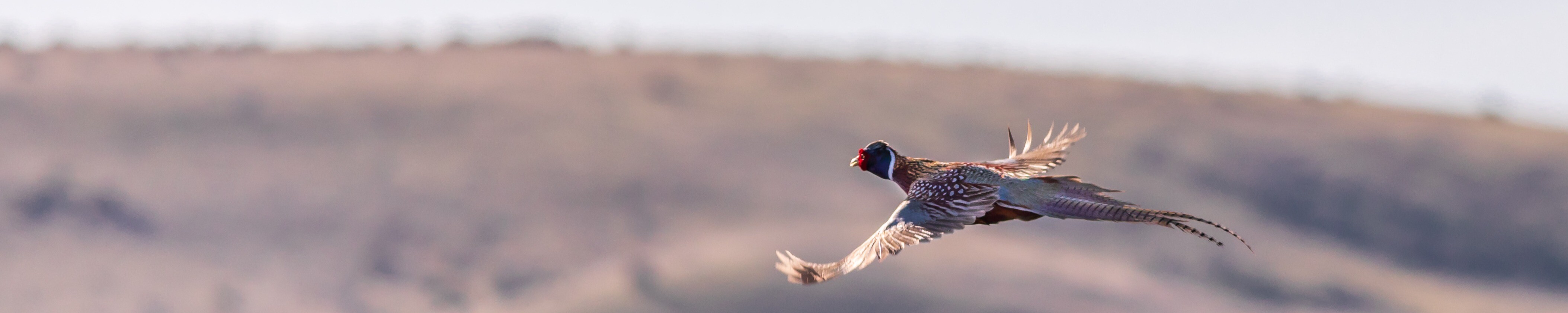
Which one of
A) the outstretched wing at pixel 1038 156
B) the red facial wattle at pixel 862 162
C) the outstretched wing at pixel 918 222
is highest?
the outstretched wing at pixel 1038 156

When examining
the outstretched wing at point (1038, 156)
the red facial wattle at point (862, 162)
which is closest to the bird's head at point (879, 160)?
the red facial wattle at point (862, 162)

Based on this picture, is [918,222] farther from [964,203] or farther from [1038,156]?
[1038,156]

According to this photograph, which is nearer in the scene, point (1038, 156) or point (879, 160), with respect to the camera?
point (879, 160)

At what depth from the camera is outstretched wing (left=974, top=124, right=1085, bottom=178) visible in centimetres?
1023

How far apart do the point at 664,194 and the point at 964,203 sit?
2039 inches

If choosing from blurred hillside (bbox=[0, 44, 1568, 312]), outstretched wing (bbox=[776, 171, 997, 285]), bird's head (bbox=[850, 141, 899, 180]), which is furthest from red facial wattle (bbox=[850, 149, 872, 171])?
blurred hillside (bbox=[0, 44, 1568, 312])

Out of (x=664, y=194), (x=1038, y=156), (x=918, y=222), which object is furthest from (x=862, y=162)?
(x=664, y=194)

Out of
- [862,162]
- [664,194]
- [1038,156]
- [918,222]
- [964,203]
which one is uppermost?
[664,194]

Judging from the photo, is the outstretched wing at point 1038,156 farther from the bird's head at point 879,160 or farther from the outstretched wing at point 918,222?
the bird's head at point 879,160

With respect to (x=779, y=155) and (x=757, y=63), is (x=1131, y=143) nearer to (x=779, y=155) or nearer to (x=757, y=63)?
(x=779, y=155)

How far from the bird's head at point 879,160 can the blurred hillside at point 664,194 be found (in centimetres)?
3924

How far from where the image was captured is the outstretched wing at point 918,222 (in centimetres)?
775

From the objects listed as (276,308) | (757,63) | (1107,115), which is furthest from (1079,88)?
(276,308)

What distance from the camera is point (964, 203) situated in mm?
8750
